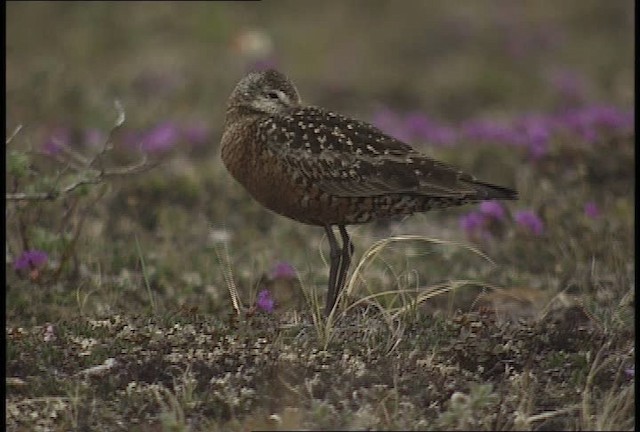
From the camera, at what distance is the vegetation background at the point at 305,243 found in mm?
4828

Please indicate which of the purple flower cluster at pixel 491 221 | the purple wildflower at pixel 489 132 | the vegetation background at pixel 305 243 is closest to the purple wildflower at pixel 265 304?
the vegetation background at pixel 305 243

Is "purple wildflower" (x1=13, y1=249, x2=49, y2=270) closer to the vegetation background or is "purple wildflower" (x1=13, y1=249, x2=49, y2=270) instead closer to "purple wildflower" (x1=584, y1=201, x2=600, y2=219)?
the vegetation background

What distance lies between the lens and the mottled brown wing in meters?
5.63

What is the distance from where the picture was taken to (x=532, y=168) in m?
8.89

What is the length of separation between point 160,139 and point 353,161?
4.27 meters

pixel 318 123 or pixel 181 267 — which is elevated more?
pixel 318 123

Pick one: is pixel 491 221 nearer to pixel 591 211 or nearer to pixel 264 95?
pixel 591 211

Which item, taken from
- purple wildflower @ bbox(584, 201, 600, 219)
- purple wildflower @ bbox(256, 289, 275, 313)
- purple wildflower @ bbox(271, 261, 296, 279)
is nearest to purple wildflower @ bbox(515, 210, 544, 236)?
purple wildflower @ bbox(584, 201, 600, 219)

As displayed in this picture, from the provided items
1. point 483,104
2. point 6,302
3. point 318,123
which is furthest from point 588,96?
point 6,302

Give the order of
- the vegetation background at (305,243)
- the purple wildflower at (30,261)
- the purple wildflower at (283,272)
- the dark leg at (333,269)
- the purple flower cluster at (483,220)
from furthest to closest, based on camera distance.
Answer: the purple flower cluster at (483,220) < the purple wildflower at (283,272) < the purple wildflower at (30,261) < the dark leg at (333,269) < the vegetation background at (305,243)

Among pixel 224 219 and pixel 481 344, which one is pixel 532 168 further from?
pixel 481 344

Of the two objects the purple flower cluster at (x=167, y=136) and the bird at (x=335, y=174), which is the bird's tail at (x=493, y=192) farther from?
the purple flower cluster at (x=167, y=136)

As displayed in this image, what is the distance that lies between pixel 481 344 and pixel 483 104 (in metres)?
7.49

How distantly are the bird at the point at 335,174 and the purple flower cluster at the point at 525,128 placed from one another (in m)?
3.35
